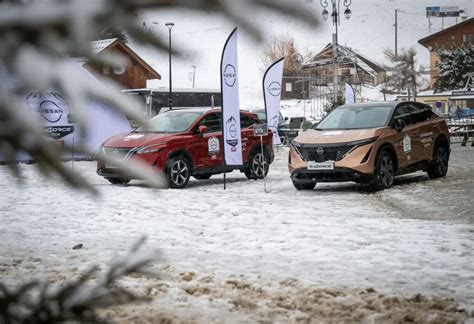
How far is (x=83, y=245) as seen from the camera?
270 inches

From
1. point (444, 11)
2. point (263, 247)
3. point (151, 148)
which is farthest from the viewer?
point (444, 11)

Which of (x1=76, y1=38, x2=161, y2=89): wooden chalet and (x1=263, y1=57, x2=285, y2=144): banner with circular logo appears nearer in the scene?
(x1=76, y1=38, x2=161, y2=89): wooden chalet

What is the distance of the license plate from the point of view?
1207cm

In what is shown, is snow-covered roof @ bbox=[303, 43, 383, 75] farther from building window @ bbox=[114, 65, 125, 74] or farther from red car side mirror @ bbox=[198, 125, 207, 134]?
building window @ bbox=[114, 65, 125, 74]

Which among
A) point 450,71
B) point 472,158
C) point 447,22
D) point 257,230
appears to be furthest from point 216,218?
point 447,22

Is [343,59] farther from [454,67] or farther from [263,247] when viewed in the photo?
[263,247]

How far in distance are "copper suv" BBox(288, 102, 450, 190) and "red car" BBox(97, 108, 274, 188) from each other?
3.82 ft

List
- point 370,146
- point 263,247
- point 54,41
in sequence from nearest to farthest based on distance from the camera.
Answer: point 54,41 → point 263,247 → point 370,146

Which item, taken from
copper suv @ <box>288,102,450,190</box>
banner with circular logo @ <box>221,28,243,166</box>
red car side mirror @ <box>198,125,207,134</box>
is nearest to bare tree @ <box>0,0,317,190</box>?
copper suv @ <box>288,102,450,190</box>

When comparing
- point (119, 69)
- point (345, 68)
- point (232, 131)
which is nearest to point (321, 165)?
point (232, 131)

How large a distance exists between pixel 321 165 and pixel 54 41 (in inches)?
442

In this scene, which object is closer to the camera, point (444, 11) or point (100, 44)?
point (100, 44)

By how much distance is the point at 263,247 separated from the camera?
21.7 ft

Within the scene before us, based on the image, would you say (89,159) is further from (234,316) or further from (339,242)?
(339,242)
